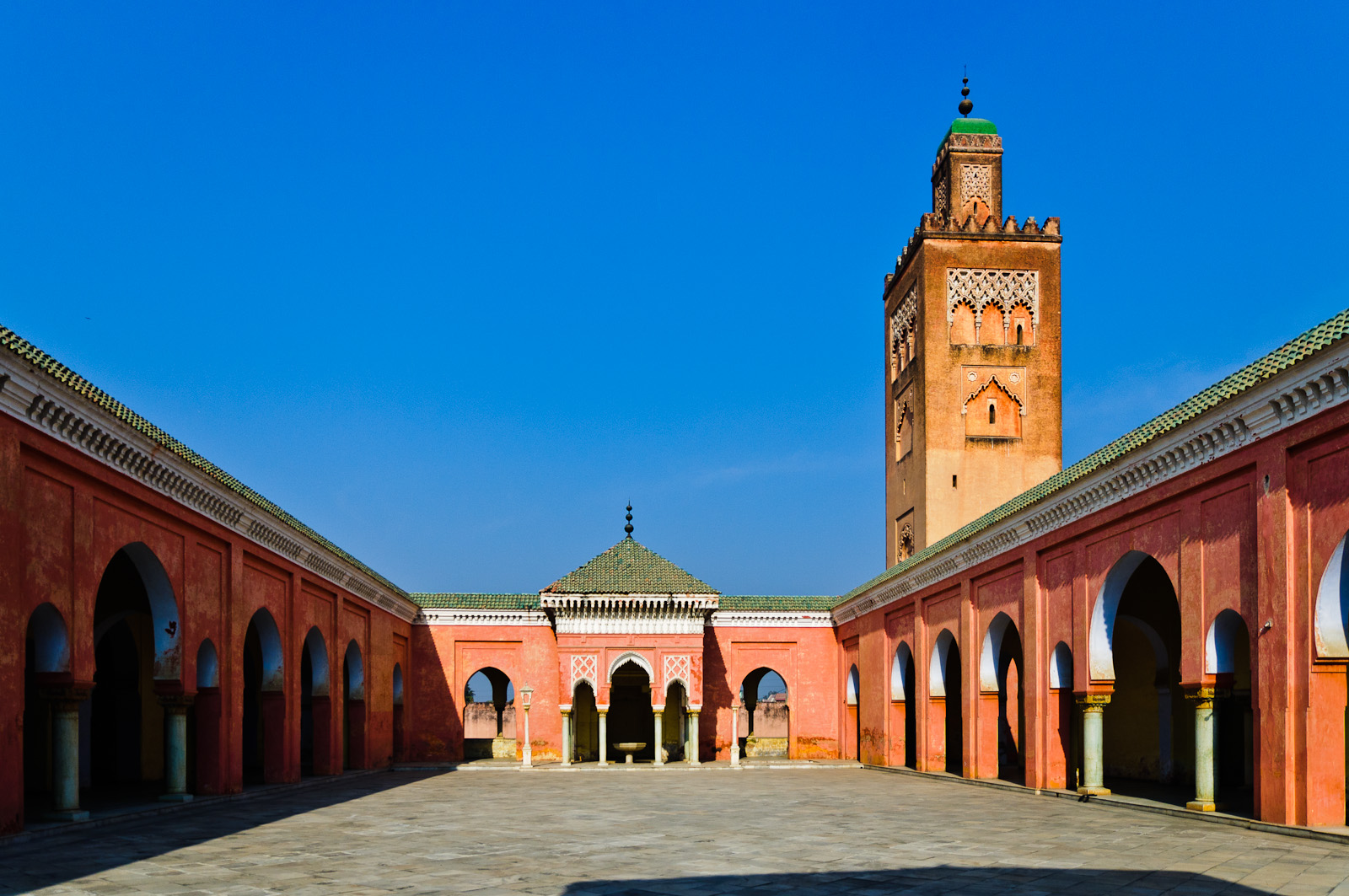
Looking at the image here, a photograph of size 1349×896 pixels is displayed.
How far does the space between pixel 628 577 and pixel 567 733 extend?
3.38 m

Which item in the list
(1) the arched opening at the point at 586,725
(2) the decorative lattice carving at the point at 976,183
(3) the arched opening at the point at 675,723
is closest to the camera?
(3) the arched opening at the point at 675,723

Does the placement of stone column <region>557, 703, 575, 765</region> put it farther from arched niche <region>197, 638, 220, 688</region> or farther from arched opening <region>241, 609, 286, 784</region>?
arched niche <region>197, 638, 220, 688</region>

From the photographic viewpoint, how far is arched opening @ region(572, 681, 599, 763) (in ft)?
89.1

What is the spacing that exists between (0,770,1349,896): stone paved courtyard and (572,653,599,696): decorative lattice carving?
904 centimetres

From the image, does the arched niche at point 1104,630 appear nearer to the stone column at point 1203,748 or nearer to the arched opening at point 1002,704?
the stone column at point 1203,748

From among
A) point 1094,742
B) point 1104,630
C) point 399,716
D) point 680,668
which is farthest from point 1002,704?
point 399,716

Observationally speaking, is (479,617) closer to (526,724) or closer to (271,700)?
(526,724)

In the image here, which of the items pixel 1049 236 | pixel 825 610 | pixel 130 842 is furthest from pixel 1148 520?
pixel 1049 236

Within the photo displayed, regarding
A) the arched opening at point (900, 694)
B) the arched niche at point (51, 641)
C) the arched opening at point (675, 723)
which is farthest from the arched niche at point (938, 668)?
the arched niche at point (51, 641)

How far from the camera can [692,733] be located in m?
24.9

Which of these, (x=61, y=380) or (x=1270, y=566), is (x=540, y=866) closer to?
(x=61, y=380)

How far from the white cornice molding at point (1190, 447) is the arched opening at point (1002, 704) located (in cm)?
125

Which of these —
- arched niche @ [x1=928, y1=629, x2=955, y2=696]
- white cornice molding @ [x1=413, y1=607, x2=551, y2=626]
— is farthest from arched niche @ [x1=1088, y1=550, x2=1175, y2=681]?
white cornice molding @ [x1=413, y1=607, x2=551, y2=626]

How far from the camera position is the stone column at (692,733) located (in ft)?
81.0
